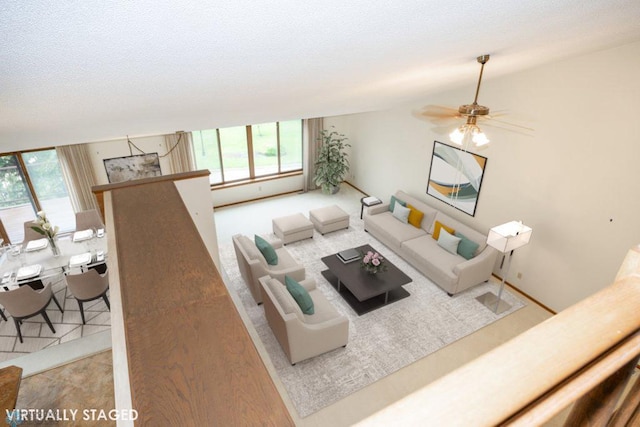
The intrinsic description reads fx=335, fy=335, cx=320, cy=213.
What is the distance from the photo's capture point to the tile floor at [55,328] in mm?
4195

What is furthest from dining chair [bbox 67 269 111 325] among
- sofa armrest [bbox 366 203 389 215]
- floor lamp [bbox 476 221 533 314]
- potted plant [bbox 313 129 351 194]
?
potted plant [bbox 313 129 351 194]

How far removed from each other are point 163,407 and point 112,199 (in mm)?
2081

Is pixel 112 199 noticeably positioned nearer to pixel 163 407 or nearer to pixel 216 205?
pixel 163 407

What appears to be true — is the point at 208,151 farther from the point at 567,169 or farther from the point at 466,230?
the point at 567,169

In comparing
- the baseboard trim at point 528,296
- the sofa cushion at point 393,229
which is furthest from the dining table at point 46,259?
the baseboard trim at point 528,296

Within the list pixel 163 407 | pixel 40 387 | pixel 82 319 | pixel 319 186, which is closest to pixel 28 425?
pixel 40 387

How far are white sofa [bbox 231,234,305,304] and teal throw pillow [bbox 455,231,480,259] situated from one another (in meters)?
2.51

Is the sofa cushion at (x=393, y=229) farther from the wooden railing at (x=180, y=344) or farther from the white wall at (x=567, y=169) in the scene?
the wooden railing at (x=180, y=344)

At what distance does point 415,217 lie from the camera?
621 cm

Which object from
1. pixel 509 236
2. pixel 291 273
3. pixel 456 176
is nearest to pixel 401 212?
pixel 456 176

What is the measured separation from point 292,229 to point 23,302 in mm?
3863

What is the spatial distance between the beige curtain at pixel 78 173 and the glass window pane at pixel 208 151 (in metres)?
2.04

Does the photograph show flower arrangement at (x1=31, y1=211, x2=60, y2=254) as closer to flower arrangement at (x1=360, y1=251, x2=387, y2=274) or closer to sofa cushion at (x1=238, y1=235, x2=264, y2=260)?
sofa cushion at (x1=238, y1=235, x2=264, y2=260)

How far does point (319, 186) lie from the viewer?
893 cm
